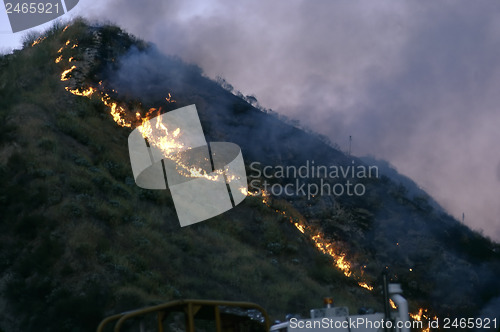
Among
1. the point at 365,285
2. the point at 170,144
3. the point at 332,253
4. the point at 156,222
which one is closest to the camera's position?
the point at 156,222

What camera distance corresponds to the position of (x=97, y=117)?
28.1 metres

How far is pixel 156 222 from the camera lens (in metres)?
22.1

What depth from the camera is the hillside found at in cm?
1777

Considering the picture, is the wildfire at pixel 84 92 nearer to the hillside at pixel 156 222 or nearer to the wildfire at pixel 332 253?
the hillside at pixel 156 222

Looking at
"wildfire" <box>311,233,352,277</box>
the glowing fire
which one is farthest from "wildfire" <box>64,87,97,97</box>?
"wildfire" <box>311,233,352,277</box>

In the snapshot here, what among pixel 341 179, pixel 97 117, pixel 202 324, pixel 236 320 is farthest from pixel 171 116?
pixel 236 320

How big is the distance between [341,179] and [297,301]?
14.0 metres

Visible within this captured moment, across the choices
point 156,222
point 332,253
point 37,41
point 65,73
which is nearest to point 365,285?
point 332,253

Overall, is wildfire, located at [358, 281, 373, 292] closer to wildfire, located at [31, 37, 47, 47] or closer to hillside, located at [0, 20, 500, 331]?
hillside, located at [0, 20, 500, 331]

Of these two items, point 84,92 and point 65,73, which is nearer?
point 84,92

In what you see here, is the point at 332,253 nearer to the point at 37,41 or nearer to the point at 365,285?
the point at 365,285

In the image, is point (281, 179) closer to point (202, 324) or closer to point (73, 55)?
point (73, 55)

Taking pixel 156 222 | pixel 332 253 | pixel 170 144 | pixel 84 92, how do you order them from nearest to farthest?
A: 1. pixel 156 222
2. pixel 332 253
3. pixel 170 144
4. pixel 84 92

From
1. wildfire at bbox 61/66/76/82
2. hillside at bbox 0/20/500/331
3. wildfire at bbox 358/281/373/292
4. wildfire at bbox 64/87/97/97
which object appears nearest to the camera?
hillside at bbox 0/20/500/331
